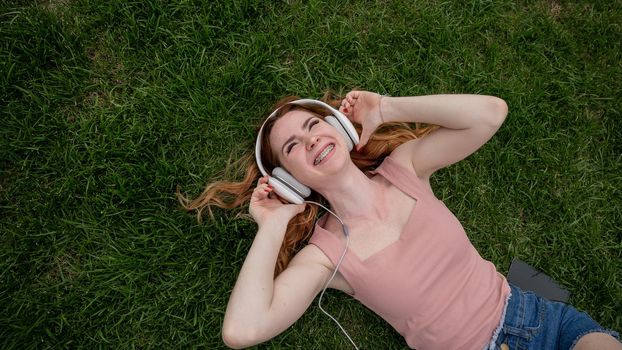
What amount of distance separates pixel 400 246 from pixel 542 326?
3.88ft

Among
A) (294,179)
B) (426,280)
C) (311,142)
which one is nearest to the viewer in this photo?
(311,142)

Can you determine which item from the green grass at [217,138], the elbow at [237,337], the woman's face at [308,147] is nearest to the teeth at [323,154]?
the woman's face at [308,147]

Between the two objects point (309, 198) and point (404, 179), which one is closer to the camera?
point (404, 179)

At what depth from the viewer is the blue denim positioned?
3299 mm

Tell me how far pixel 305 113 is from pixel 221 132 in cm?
94

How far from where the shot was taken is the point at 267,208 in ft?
11.1

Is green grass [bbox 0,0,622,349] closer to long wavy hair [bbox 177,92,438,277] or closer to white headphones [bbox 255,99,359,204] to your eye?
long wavy hair [bbox 177,92,438,277]

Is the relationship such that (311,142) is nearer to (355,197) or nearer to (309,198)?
(355,197)

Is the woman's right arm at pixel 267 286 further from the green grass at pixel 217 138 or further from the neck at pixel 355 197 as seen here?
the green grass at pixel 217 138

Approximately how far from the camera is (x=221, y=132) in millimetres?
4031

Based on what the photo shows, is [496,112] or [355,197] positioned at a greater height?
[496,112]

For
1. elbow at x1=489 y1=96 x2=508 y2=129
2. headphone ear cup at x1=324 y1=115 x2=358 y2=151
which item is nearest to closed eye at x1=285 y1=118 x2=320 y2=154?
headphone ear cup at x1=324 y1=115 x2=358 y2=151

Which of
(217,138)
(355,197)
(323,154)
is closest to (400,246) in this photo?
(355,197)

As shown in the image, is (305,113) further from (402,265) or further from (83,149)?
(83,149)
